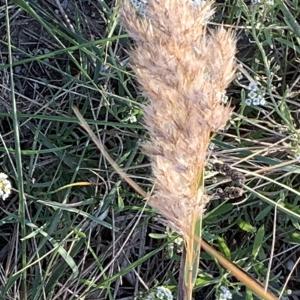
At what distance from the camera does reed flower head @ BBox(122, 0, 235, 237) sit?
0.91m

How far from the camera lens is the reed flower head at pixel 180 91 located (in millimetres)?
907

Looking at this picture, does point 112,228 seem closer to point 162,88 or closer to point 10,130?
point 10,130

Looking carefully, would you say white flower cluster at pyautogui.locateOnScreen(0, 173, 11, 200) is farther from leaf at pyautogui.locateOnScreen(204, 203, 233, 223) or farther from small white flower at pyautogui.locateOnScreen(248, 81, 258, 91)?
small white flower at pyautogui.locateOnScreen(248, 81, 258, 91)

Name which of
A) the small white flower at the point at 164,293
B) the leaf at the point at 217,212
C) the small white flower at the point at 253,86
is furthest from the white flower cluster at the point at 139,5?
the small white flower at the point at 164,293

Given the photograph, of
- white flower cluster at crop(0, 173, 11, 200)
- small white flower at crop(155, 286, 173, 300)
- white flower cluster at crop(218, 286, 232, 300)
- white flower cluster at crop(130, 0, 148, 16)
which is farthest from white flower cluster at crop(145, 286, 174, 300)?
white flower cluster at crop(130, 0, 148, 16)

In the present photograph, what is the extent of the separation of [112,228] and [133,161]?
18 cm

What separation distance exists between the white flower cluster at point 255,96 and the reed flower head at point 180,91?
0.67m

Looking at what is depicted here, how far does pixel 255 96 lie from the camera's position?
1.62 meters

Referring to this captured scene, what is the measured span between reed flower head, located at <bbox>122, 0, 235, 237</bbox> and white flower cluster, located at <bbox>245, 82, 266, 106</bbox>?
67 centimetres

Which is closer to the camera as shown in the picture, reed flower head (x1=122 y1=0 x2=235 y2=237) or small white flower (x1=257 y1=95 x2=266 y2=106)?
reed flower head (x1=122 y1=0 x2=235 y2=237)

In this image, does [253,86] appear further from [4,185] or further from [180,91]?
[180,91]

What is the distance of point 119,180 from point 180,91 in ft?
2.59

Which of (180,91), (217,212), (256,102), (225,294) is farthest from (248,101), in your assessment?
(180,91)

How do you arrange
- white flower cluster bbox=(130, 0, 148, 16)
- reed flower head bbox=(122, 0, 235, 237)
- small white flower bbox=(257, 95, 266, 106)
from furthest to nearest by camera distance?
1. small white flower bbox=(257, 95, 266, 106)
2. white flower cluster bbox=(130, 0, 148, 16)
3. reed flower head bbox=(122, 0, 235, 237)
